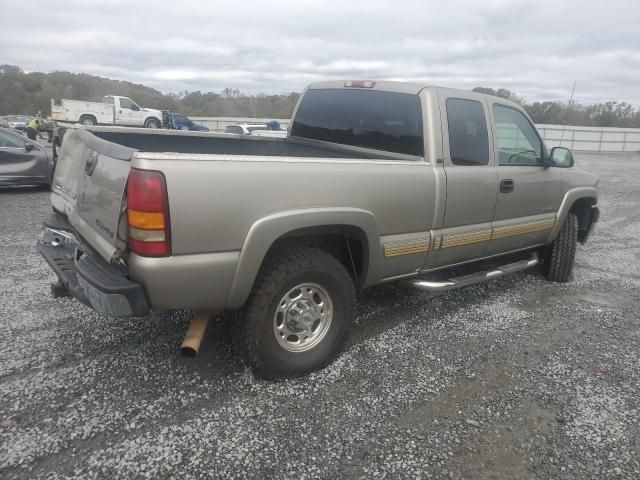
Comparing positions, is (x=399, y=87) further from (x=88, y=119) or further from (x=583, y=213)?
(x=88, y=119)

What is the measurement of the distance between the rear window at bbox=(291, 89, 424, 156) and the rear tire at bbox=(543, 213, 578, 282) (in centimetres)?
250

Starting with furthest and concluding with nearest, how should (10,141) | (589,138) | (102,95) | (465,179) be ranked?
(102,95), (589,138), (10,141), (465,179)

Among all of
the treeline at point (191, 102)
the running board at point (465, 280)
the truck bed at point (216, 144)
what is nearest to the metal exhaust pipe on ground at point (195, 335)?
the running board at point (465, 280)

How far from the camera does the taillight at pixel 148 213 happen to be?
7.45ft

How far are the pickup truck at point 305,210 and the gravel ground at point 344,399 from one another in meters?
0.38

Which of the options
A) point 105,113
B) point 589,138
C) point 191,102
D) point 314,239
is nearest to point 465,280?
point 314,239

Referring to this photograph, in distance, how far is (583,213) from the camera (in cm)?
545

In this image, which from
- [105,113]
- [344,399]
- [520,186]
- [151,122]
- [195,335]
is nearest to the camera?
[195,335]

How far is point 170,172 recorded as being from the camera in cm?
229

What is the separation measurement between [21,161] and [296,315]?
8.78 meters

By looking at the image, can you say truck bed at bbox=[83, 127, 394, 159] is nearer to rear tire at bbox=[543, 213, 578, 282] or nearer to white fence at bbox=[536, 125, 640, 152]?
rear tire at bbox=[543, 213, 578, 282]

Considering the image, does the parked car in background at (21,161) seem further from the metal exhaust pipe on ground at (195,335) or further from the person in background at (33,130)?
the person in background at (33,130)

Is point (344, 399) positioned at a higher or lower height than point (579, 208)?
lower

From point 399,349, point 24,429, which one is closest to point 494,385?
point 399,349
